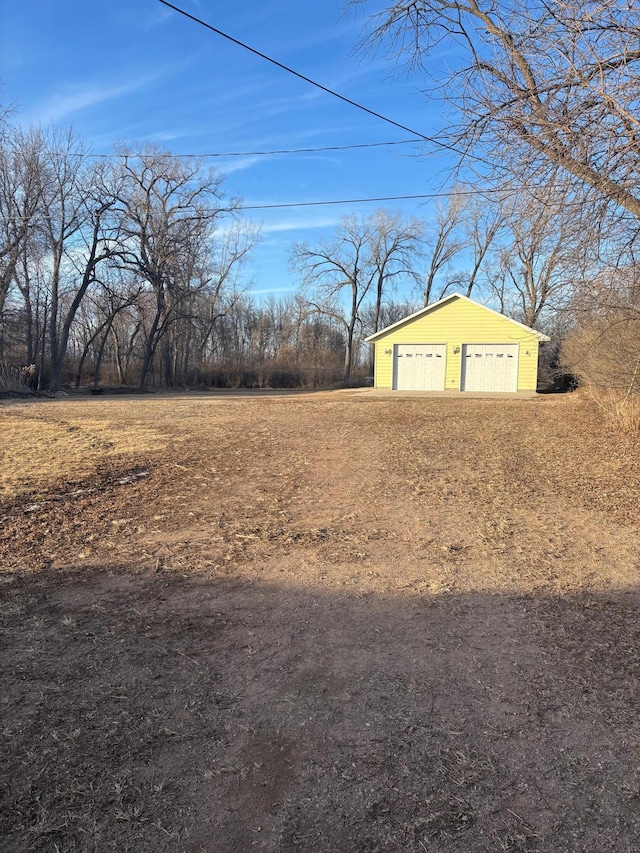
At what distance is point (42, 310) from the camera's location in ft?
119

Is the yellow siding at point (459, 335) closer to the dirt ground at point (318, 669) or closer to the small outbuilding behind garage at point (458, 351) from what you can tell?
the small outbuilding behind garage at point (458, 351)

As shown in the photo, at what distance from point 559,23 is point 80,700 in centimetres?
674

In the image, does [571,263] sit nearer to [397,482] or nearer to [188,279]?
[397,482]

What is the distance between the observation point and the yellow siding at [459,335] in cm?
2448

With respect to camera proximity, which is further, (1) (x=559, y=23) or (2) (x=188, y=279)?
(2) (x=188, y=279)

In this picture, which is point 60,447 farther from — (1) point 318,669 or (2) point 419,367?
(2) point 419,367

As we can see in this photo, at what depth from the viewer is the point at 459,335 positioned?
2512 cm

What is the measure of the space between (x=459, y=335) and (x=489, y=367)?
6.79 ft

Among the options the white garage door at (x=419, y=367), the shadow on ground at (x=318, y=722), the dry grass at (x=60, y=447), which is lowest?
the shadow on ground at (x=318, y=722)

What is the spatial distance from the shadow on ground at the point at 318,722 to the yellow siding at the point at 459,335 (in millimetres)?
22485

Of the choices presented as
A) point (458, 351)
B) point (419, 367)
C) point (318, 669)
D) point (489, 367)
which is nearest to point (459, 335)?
point (458, 351)

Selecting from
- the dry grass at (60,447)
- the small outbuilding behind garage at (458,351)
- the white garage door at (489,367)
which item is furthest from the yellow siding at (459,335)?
the dry grass at (60,447)

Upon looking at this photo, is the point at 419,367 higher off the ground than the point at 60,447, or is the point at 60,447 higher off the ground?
the point at 419,367

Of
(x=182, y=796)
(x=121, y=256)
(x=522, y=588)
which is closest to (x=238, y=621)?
(x=182, y=796)
